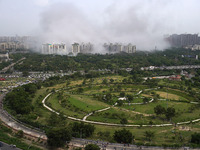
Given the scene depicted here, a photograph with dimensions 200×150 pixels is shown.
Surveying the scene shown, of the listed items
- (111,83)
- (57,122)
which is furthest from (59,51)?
(57,122)

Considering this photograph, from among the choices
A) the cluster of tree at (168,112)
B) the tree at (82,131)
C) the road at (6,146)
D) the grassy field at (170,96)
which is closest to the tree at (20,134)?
the road at (6,146)

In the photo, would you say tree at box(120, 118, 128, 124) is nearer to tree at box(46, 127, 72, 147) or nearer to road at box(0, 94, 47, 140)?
tree at box(46, 127, 72, 147)

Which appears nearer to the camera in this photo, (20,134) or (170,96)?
(20,134)

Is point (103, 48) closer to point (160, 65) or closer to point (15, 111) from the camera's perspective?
point (160, 65)

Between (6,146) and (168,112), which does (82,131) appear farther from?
(168,112)

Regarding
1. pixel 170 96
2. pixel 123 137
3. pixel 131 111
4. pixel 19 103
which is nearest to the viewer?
pixel 123 137

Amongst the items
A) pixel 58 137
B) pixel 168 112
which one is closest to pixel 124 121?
pixel 168 112

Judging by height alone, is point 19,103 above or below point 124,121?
above

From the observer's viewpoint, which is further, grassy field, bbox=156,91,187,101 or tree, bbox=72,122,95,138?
grassy field, bbox=156,91,187,101

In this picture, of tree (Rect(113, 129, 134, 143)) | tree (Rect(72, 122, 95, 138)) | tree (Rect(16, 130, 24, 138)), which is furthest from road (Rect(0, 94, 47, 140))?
tree (Rect(113, 129, 134, 143))

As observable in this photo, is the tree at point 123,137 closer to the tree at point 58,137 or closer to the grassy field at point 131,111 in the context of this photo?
the grassy field at point 131,111
